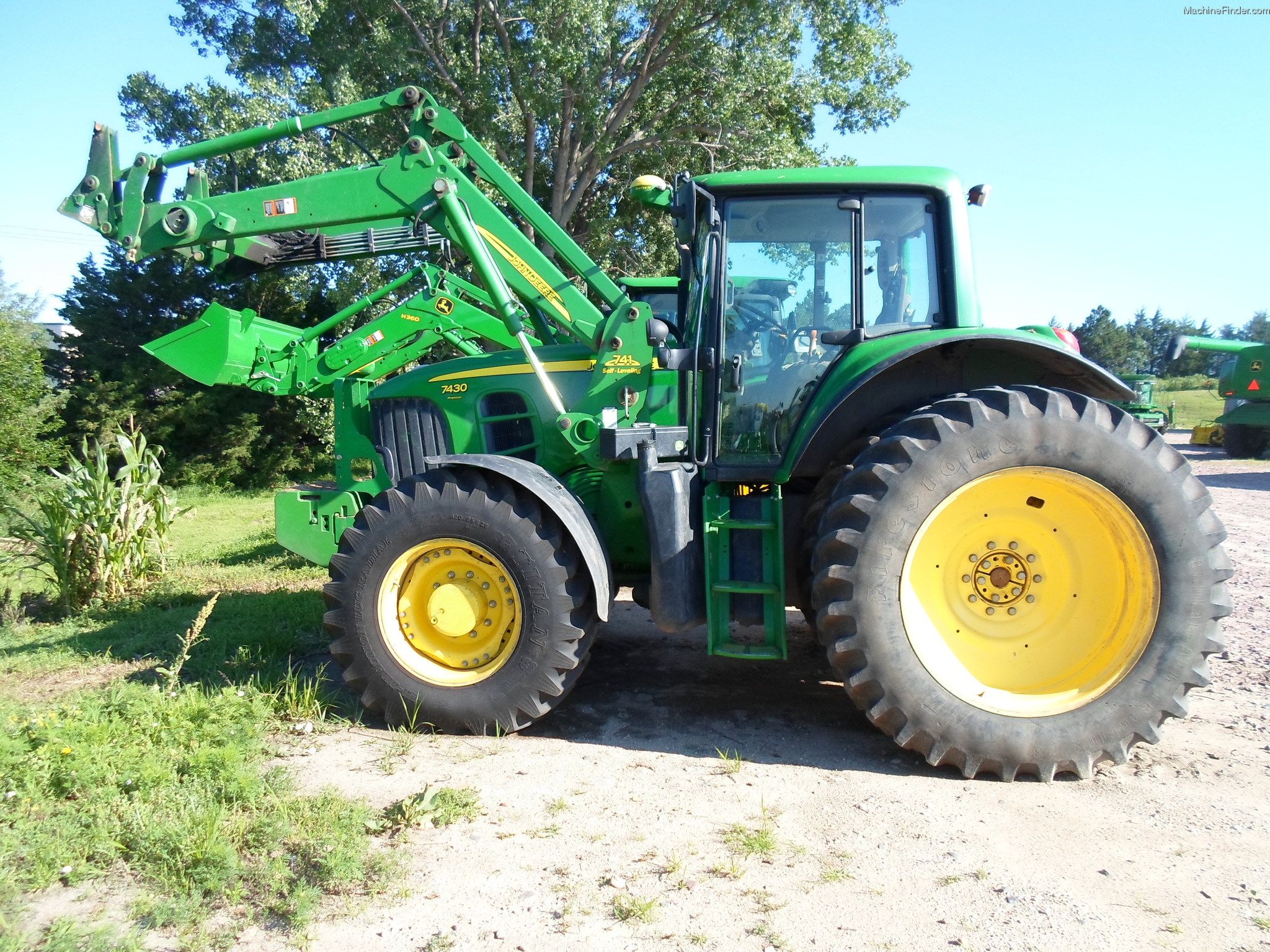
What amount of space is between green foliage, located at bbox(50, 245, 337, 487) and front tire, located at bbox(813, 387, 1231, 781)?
1363 centimetres

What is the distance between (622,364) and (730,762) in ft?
6.66

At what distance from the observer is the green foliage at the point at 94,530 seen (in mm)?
6168

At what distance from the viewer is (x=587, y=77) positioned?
47.4 ft

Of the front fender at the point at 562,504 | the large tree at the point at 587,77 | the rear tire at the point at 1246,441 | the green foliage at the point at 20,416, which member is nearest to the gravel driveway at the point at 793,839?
the front fender at the point at 562,504

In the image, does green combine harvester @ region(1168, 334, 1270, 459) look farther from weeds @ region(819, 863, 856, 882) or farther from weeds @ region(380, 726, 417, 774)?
weeds @ region(380, 726, 417, 774)

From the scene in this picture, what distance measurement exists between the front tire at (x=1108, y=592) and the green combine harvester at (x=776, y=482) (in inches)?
0.5

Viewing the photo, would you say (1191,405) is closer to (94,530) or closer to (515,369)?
(515,369)

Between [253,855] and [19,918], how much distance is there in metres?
0.65

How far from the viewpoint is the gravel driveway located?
2.43m

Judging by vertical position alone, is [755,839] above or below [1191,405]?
below

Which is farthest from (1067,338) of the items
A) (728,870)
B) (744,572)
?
(728,870)

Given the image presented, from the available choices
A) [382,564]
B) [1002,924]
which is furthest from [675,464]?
[1002,924]

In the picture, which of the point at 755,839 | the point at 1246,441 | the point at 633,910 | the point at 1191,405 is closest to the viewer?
the point at 633,910

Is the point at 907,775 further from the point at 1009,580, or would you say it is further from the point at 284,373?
the point at 284,373
